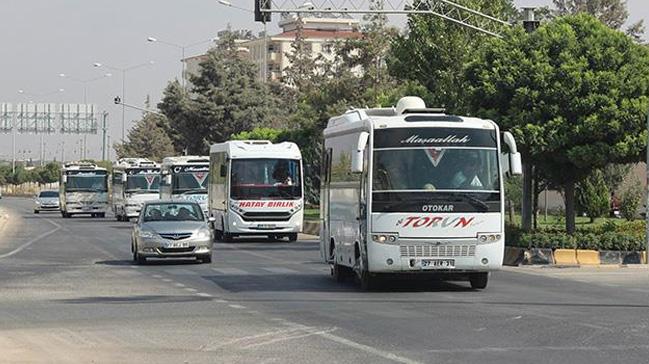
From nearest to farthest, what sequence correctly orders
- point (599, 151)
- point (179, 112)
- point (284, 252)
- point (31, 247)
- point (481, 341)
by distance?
point (481, 341) → point (599, 151) → point (284, 252) → point (31, 247) → point (179, 112)

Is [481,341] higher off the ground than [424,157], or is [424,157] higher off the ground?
[424,157]

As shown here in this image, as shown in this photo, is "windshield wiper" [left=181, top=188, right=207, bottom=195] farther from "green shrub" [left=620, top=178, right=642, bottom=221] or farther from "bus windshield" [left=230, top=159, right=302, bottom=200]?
"green shrub" [left=620, top=178, right=642, bottom=221]

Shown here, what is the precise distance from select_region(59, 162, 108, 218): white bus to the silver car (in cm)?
4331

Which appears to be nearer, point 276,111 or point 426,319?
point 426,319

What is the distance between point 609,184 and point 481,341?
152 ft

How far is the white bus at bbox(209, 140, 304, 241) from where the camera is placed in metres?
43.7

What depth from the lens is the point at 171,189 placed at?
5653cm

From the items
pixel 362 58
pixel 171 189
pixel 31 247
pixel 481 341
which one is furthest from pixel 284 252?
pixel 362 58

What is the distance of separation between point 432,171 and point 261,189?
857 inches

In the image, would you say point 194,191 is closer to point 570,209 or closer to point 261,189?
point 261,189

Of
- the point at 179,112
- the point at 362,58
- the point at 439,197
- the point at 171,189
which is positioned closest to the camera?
the point at 439,197

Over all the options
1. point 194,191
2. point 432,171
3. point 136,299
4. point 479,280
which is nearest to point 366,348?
point 136,299

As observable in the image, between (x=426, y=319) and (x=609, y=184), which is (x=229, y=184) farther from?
(x=426, y=319)

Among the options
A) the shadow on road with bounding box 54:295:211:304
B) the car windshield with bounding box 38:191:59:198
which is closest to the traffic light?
the shadow on road with bounding box 54:295:211:304
